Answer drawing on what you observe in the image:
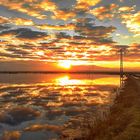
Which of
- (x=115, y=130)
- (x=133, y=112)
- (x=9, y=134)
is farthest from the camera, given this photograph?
(x=133, y=112)

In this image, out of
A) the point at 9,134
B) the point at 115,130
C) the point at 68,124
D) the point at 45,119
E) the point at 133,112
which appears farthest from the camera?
the point at 45,119

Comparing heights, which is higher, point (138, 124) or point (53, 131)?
point (138, 124)

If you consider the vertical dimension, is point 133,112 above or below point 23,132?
above

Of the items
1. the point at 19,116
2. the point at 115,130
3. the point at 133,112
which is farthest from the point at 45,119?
the point at 115,130

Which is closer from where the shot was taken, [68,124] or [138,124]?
[138,124]

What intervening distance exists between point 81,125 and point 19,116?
9.22 m

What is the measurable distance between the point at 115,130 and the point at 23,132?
29.8ft

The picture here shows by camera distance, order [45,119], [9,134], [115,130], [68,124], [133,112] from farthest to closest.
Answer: [45,119], [68,124], [133,112], [9,134], [115,130]

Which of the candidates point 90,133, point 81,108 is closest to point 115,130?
point 90,133

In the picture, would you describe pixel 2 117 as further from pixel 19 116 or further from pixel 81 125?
pixel 81 125

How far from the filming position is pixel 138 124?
20.5 meters

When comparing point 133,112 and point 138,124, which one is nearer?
point 138,124

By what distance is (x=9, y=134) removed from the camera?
2370cm

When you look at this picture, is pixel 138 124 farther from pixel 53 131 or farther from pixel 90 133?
pixel 53 131
